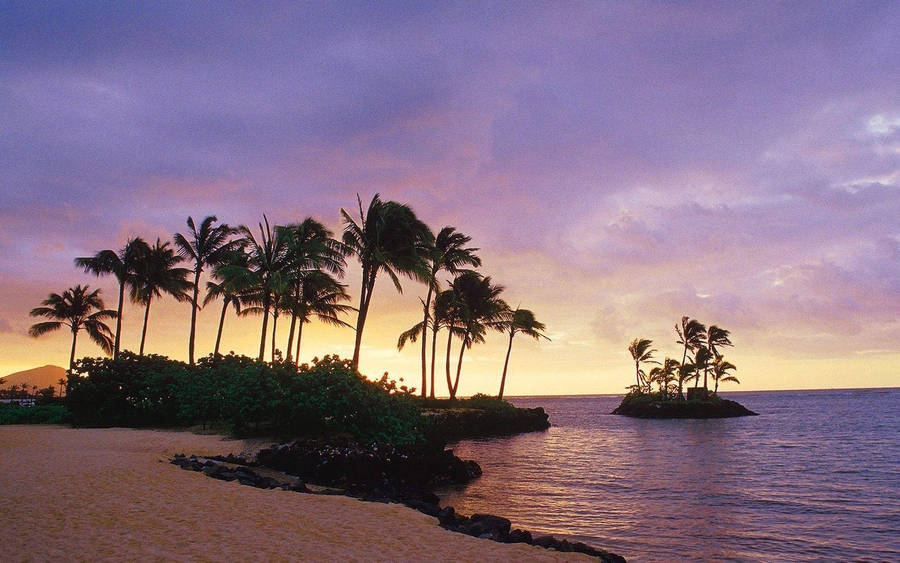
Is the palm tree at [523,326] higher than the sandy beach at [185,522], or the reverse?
the palm tree at [523,326]

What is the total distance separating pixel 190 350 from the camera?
136ft

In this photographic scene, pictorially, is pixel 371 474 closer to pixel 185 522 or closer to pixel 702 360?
pixel 185 522

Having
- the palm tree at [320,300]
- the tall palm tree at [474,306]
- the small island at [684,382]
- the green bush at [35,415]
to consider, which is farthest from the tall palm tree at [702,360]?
the green bush at [35,415]

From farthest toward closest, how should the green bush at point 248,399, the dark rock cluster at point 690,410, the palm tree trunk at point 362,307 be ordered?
the dark rock cluster at point 690,410 → the palm tree trunk at point 362,307 → the green bush at point 248,399

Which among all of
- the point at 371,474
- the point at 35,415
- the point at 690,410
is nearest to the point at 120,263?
the point at 35,415

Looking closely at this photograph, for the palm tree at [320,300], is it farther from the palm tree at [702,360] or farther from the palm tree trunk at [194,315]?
the palm tree at [702,360]

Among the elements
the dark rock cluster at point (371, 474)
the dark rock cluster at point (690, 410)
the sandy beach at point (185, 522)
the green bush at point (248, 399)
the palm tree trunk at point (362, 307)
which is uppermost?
the palm tree trunk at point (362, 307)

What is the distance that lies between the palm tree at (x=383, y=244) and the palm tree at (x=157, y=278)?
65.9 ft

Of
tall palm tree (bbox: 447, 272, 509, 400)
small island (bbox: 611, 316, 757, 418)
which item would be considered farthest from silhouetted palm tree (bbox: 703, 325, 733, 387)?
tall palm tree (bbox: 447, 272, 509, 400)

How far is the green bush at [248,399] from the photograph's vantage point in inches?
834

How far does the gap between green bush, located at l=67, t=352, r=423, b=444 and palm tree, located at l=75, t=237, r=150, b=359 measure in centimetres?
1606

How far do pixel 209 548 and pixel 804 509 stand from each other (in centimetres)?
1789

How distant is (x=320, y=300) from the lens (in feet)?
137

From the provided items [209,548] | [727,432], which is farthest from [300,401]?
[727,432]
